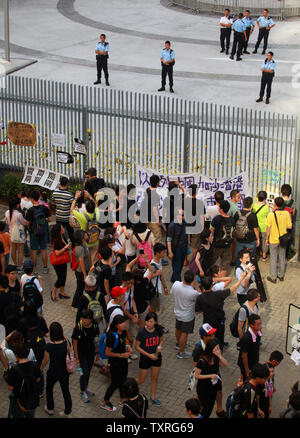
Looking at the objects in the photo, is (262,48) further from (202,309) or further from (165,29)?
(202,309)

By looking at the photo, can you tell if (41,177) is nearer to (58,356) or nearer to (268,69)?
(58,356)

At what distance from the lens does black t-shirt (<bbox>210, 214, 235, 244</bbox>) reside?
13688 millimetres

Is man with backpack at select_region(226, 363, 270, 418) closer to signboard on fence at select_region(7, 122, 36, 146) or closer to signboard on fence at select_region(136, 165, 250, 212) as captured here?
signboard on fence at select_region(136, 165, 250, 212)

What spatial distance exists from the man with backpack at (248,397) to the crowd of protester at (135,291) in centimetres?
1

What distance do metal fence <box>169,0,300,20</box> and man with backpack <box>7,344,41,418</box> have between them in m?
27.3

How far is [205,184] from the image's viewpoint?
51.4 ft

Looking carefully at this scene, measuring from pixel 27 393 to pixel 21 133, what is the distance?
961 centimetres

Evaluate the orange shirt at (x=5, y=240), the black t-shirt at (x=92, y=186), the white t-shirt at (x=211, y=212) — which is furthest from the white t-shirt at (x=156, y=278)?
the black t-shirt at (x=92, y=186)

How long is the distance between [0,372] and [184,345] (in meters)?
2.71

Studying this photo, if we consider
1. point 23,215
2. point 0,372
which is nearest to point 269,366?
A: point 0,372

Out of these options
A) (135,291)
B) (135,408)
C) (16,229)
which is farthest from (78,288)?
(135,408)

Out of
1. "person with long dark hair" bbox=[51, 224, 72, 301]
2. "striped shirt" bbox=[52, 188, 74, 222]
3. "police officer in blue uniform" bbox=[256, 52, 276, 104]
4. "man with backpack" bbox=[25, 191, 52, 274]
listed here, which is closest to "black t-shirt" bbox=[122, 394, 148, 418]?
"person with long dark hair" bbox=[51, 224, 72, 301]

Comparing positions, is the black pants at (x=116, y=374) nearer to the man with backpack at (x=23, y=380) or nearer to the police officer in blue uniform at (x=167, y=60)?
the man with backpack at (x=23, y=380)

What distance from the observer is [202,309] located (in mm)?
11156
